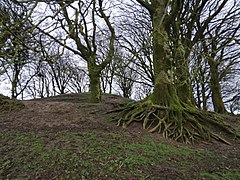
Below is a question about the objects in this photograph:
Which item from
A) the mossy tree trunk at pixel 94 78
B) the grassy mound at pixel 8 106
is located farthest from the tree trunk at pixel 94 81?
the grassy mound at pixel 8 106

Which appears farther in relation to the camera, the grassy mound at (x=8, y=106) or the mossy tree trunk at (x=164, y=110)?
the grassy mound at (x=8, y=106)

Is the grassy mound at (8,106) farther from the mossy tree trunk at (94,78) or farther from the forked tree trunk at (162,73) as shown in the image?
the forked tree trunk at (162,73)

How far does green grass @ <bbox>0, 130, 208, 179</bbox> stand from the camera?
327cm

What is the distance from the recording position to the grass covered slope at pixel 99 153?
10.8ft

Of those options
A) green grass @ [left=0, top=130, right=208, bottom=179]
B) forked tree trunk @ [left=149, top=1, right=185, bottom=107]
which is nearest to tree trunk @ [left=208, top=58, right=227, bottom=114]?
forked tree trunk @ [left=149, top=1, right=185, bottom=107]

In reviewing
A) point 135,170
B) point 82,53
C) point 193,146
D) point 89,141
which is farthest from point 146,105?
point 82,53

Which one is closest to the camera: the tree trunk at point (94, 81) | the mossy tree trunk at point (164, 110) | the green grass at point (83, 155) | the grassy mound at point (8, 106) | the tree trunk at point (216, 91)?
the green grass at point (83, 155)

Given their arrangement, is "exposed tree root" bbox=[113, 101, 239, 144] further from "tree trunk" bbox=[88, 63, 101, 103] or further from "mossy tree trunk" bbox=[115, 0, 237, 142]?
"tree trunk" bbox=[88, 63, 101, 103]

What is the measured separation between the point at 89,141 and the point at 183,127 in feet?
8.01

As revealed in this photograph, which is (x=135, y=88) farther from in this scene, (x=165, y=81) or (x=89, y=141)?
(x=89, y=141)

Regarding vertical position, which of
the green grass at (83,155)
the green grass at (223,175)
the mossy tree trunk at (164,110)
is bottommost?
the green grass at (223,175)

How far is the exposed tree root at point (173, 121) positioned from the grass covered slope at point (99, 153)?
0.26 meters

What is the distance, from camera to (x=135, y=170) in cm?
333

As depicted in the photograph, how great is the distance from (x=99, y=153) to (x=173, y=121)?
2.46 meters
